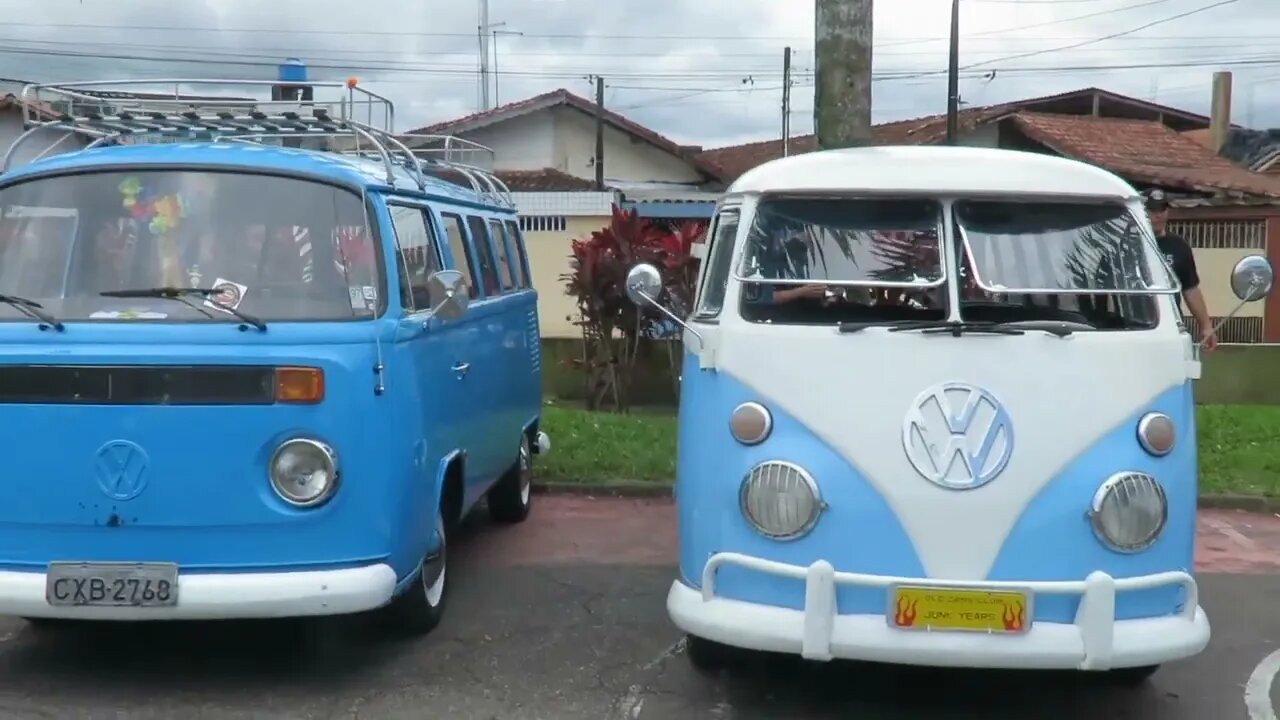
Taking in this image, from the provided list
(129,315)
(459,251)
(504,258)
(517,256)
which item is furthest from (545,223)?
(129,315)

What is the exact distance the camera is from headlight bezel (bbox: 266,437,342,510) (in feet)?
16.4

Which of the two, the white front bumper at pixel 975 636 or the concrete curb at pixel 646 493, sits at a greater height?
the white front bumper at pixel 975 636

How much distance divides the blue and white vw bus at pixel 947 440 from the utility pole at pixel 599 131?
75.1 ft

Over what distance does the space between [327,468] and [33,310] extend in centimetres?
128

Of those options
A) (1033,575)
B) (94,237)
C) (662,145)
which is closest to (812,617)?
(1033,575)

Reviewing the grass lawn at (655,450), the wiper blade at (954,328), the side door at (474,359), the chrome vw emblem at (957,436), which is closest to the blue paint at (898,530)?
the chrome vw emblem at (957,436)

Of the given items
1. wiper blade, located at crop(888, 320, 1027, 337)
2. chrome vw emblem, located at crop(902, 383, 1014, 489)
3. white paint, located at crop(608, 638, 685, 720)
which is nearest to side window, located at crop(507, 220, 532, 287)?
white paint, located at crop(608, 638, 685, 720)

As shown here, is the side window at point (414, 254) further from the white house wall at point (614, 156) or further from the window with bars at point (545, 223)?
the white house wall at point (614, 156)

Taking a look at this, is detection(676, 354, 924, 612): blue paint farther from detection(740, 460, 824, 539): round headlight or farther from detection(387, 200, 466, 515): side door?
detection(387, 200, 466, 515): side door

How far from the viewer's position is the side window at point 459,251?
6.77 m

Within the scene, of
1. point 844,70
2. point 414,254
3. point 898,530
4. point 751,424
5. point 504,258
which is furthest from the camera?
point 844,70

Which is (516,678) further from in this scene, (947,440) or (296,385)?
(947,440)

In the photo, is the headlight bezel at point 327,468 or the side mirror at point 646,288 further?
the side mirror at point 646,288

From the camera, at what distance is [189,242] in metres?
5.36
